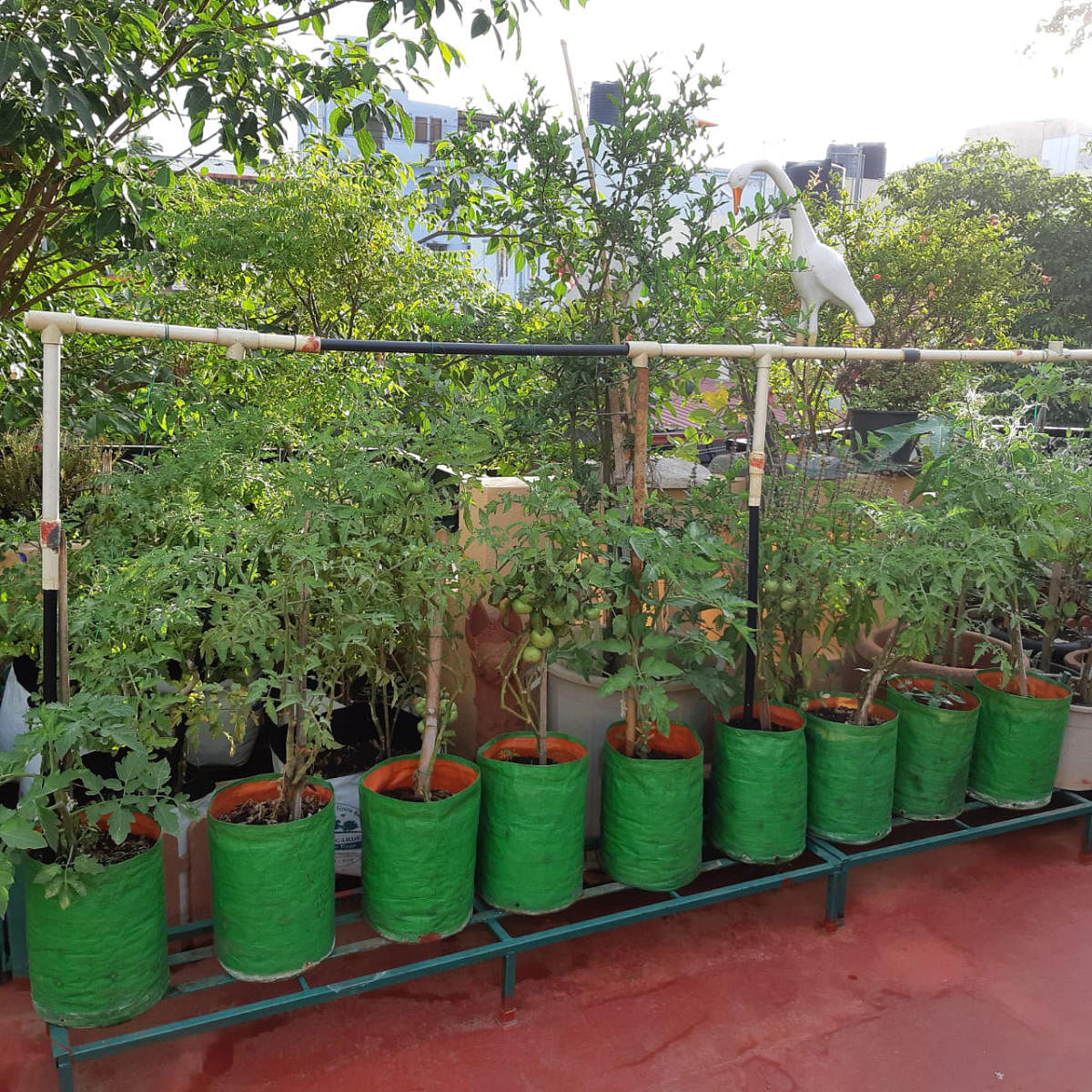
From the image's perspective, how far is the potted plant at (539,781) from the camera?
7.18ft

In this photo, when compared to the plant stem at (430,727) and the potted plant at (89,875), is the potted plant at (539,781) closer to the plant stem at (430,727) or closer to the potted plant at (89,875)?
the plant stem at (430,727)

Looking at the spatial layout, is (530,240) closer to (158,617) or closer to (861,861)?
(158,617)

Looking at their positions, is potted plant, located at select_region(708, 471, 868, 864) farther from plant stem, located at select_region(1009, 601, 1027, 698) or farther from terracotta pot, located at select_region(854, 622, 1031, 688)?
→ plant stem, located at select_region(1009, 601, 1027, 698)

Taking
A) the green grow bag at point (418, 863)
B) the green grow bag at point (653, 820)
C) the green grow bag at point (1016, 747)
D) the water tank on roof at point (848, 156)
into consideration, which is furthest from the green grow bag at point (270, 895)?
the water tank on roof at point (848, 156)

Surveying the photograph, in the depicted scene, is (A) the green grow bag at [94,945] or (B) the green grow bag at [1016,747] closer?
(A) the green grow bag at [94,945]

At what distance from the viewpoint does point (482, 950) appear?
2.15 m

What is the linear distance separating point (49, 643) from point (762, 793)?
1.82 metres

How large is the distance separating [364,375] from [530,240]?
2.57 feet

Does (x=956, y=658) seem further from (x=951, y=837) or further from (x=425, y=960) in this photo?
(x=425, y=960)

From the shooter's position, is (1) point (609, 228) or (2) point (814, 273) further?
(2) point (814, 273)

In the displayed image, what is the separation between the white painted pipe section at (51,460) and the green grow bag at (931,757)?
2.37 meters

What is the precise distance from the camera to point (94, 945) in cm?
183

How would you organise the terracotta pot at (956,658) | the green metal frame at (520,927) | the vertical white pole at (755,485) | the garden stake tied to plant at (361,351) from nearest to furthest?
1. the garden stake tied to plant at (361,351)
2. the green metal frame at (520,927)
3. the vertical white pole at (755,485)
4. the terracotta pot at (956,658)

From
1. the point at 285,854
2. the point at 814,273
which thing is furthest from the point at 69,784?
the point at 814,273
